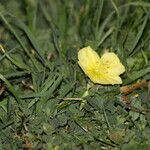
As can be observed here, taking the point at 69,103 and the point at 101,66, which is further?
the point at 101,66

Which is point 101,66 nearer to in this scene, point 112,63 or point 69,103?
point 112,63

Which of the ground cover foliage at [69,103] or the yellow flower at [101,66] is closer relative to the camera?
the ground cover foliage at [69,103]

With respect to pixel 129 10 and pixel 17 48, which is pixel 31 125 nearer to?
pixel 17 48

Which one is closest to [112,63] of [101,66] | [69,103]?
[101,66]

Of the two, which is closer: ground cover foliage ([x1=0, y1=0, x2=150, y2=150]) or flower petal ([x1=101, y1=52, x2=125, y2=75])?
ground cover foliage ([x1=0, y1=0, x2=150, y2=150])

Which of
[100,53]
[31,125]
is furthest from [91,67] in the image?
[31,125]

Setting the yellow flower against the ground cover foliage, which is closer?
the ground cover foliage

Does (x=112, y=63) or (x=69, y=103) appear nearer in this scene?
(x=69, y=103)

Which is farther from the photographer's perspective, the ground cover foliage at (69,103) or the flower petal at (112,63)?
the flower petal at (112,63)
